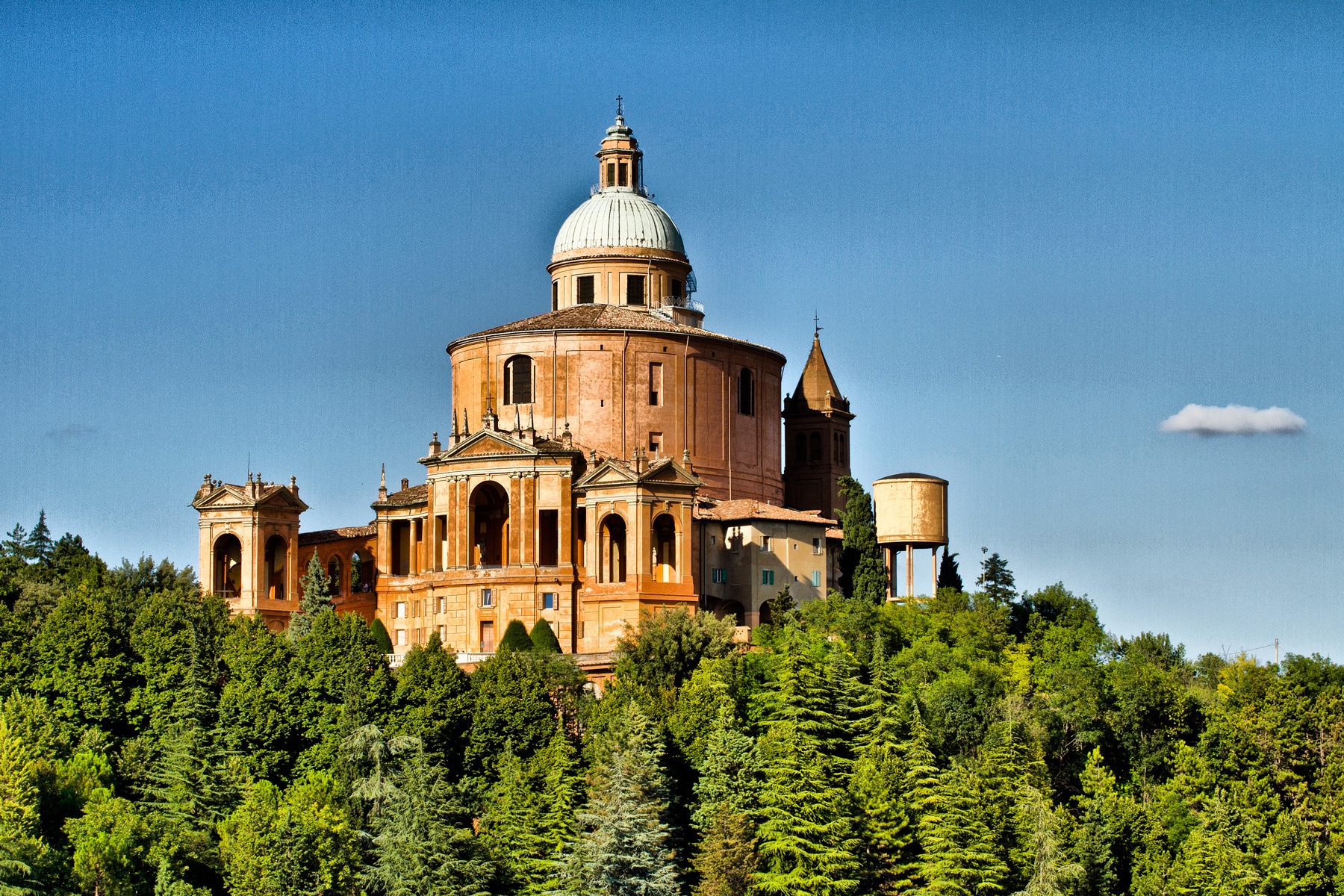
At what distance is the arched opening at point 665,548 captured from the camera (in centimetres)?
8856

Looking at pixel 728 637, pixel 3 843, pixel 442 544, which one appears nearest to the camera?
pixel 3 843

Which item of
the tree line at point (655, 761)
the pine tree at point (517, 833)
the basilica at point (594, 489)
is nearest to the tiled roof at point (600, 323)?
the basilica at point (594, 489)

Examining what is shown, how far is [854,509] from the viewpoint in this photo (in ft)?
305

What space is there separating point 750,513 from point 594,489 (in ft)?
19.4

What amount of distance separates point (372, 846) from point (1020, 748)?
1968 centimetres

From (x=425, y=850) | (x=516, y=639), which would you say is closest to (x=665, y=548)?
(x=516, y=639)

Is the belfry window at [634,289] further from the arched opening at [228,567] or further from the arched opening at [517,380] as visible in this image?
the arched opening at [228,567]

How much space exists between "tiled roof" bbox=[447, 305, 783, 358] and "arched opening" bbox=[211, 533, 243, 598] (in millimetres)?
11020

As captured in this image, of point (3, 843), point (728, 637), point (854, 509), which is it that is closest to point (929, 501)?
point (854, 509)

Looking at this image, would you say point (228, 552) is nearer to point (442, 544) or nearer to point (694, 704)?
point (442, 544)

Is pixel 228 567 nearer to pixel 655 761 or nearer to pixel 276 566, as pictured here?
pixel 276 566

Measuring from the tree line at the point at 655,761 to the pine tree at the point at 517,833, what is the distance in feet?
0.28

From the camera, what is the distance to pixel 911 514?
3639 inches

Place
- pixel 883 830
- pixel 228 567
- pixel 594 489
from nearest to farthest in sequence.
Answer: pixel 883 830 < pixel 594 489 < pixel 228 567
